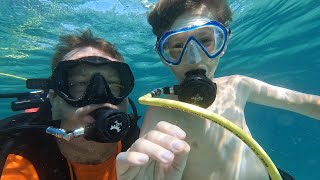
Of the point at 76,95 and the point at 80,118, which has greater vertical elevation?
the point at 76,95

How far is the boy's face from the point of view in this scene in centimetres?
385

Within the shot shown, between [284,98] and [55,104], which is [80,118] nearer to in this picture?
[55,104]

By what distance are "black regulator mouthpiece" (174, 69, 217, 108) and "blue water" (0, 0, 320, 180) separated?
29.5 ft

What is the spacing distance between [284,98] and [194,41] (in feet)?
5.34

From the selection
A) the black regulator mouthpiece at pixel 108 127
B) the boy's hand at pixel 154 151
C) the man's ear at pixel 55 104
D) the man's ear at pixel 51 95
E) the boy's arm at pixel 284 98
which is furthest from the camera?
the man's ear at pixel 51 95

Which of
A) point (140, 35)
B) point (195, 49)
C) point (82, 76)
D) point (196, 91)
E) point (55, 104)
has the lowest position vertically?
point (55, 104)

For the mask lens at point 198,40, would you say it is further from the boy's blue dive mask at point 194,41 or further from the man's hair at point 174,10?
the man's hair at point 174,10

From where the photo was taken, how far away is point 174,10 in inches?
174

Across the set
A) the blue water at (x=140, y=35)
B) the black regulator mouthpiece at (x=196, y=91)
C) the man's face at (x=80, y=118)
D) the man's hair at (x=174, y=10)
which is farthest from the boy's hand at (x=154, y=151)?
the blue water at (x=140, y=35)

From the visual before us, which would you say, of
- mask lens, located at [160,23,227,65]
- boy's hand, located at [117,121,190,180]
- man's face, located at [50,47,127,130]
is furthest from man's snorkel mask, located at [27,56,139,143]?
boy's hand, located at [117,121,190,180]

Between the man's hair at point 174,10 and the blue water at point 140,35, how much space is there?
23.6ft

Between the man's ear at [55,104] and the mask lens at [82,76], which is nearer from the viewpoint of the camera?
the mask lens at [82,76]

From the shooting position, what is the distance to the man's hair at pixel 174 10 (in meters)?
4.38

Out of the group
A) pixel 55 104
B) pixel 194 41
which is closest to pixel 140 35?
pixel 55 104
